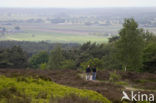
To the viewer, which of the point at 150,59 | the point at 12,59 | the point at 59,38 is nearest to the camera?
the point at 150,59

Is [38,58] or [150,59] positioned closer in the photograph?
[150,59]

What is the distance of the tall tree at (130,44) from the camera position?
24.9m

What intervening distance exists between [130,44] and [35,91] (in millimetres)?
17480

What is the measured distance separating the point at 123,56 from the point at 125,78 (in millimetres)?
5907

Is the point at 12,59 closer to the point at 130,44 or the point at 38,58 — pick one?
the point at 38,58

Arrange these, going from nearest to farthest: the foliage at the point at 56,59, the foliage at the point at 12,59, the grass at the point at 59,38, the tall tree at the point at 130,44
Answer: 1. the tall tree at the point at 130,44
2. the foliage at the point at 12,59
3. the foliage at the point at 56,59
4. the grass at the point at 59,38

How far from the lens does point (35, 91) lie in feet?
29.8

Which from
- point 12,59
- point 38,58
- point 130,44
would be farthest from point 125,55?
point 38,58

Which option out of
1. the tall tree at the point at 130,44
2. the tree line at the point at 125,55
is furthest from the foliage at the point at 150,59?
the tall tree at the point at 130,44

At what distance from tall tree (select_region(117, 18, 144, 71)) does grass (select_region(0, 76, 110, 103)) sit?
51.5ft

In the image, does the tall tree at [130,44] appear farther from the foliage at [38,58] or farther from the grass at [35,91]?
the foliage at [38,58]

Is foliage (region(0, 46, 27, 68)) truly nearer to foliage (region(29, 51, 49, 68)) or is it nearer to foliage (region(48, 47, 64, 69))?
foliage (region(48, 47, 64, 69))

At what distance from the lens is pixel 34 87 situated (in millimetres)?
9453

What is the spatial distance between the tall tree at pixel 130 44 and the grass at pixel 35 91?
51.5ft
